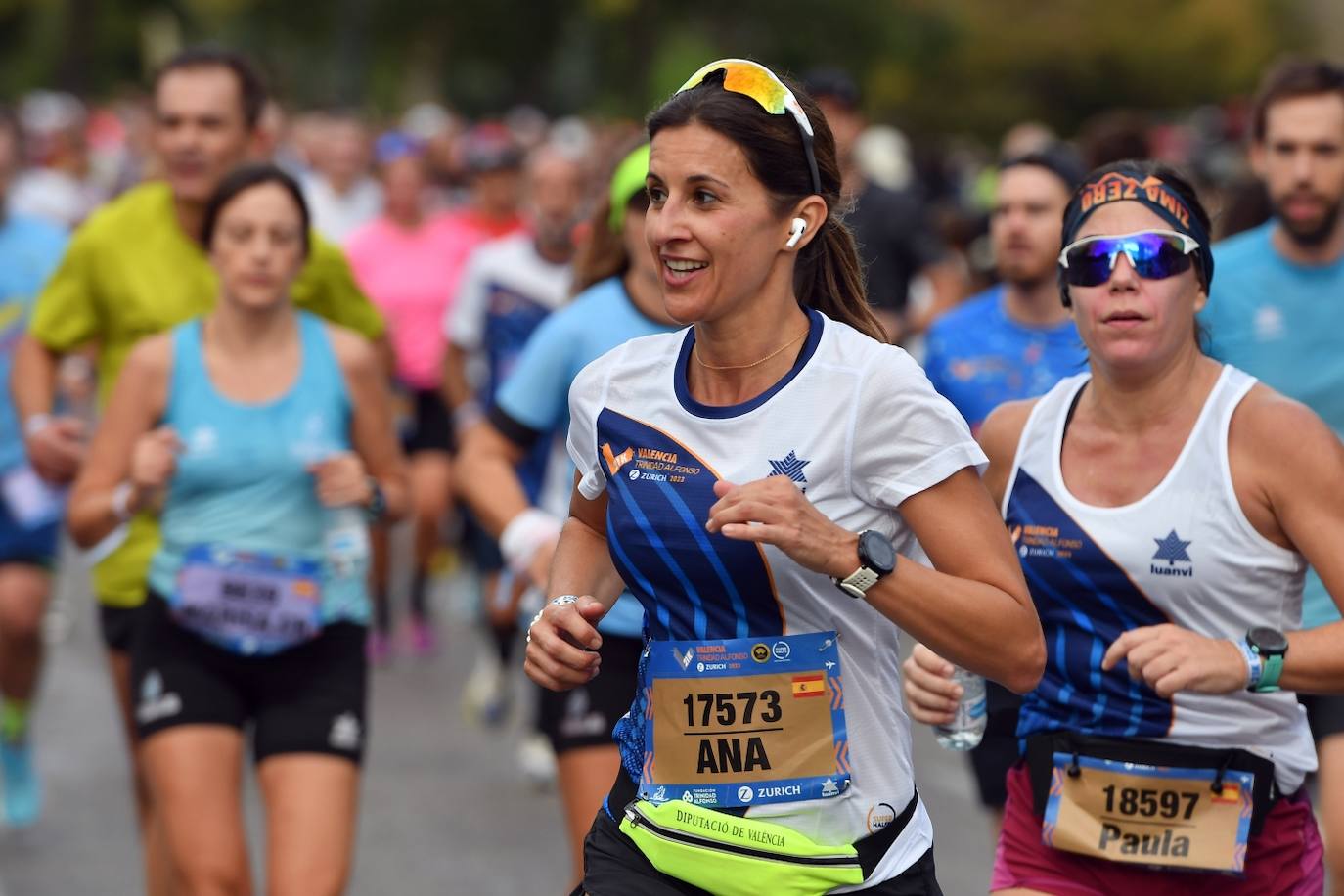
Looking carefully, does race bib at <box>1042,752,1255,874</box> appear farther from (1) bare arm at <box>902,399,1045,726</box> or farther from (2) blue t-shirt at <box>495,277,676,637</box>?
(2) blue t-shirt at <box>495,277,676,637</box>

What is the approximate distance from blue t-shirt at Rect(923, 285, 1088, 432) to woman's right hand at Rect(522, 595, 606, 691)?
2732mm

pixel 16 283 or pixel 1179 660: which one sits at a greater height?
pixel 16 283

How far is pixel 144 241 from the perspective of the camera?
606 centimetres

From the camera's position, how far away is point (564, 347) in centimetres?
542

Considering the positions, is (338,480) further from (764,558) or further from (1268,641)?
(1268,641)

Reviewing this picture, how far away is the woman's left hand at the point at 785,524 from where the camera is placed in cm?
305

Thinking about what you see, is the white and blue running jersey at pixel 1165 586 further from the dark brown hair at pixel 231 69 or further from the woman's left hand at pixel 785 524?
the dark brown hair at pixel 231 69

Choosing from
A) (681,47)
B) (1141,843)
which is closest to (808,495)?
(1141,843)

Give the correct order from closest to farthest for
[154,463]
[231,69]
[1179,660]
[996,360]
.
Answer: [1179,660] < [154,463] < [996,360] < [231,69]

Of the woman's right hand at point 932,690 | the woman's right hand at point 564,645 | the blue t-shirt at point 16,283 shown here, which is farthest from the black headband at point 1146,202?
the blue t-shirt at point 16,283

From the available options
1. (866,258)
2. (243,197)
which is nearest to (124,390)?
(243,197)

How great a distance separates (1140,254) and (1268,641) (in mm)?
770

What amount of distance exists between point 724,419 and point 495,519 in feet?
6.37

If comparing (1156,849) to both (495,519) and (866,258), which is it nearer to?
(495,519)
